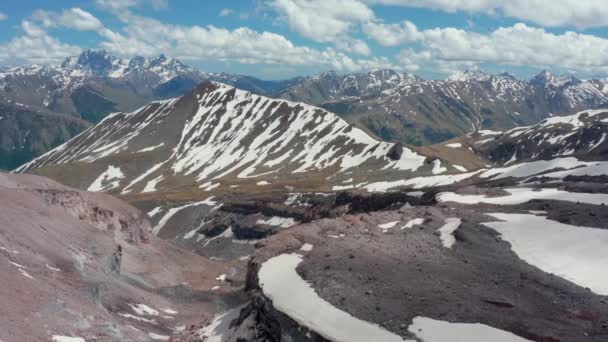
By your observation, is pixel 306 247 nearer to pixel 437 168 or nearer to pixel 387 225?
pixel 387 225

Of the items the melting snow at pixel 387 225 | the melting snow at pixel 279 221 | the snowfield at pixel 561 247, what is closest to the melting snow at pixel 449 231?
the snowfield at pixel 561 247

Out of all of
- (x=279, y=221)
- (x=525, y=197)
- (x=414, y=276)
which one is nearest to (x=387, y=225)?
(x=414, y=276)

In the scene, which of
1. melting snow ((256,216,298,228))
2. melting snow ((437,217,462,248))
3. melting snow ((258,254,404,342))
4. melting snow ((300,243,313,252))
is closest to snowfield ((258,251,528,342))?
melting snow ((258,254,404,342))

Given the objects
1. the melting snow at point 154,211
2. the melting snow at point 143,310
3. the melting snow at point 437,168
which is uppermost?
the melting snow at point 143,310

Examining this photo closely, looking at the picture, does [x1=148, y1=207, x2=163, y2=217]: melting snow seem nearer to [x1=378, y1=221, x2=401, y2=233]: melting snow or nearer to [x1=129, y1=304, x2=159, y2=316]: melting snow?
[x1=129, y1=304, x2=159, y2=316]: melting snow

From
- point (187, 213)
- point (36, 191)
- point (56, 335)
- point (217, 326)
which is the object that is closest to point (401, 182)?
point (187, 213)

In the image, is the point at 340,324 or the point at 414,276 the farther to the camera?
the point at 414,276

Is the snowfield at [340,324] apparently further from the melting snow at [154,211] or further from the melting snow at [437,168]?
the melting snow at [437,168]

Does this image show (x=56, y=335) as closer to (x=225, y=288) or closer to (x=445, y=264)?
(x=445, y=264)
